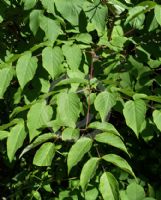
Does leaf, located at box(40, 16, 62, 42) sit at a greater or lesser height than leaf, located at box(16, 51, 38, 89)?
greater

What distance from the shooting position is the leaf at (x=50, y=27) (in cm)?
175

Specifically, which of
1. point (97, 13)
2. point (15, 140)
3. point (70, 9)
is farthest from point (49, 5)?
point (15, 140)

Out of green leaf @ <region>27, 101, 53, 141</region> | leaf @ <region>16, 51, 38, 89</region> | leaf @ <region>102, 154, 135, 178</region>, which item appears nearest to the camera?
leaf @ <region>102, 154, 135, 178</region>

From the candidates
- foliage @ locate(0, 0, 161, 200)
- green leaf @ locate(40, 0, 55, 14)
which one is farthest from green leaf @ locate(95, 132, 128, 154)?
green leaf @ locate(40, 0, 55, 14)

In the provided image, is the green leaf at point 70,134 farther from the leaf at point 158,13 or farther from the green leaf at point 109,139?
the leaf at point 158,13

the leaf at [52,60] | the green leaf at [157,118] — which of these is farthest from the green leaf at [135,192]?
the leaf at [52,60]

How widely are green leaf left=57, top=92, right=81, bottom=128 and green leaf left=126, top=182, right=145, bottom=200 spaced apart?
22.1 inches

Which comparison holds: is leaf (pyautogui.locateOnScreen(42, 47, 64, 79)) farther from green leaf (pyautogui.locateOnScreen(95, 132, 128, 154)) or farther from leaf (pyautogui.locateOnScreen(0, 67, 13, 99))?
green leaf (pyautogui.locateOnScreen(95, 132, 128, 154))

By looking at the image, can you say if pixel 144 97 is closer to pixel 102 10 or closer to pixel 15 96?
pixel 102 10

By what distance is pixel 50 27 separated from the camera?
175cm

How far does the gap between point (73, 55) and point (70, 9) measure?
0.20 m

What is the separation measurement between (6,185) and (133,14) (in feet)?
6.82

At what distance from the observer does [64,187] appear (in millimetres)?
2500

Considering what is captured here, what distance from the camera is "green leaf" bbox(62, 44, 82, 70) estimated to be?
1719 millimetres
